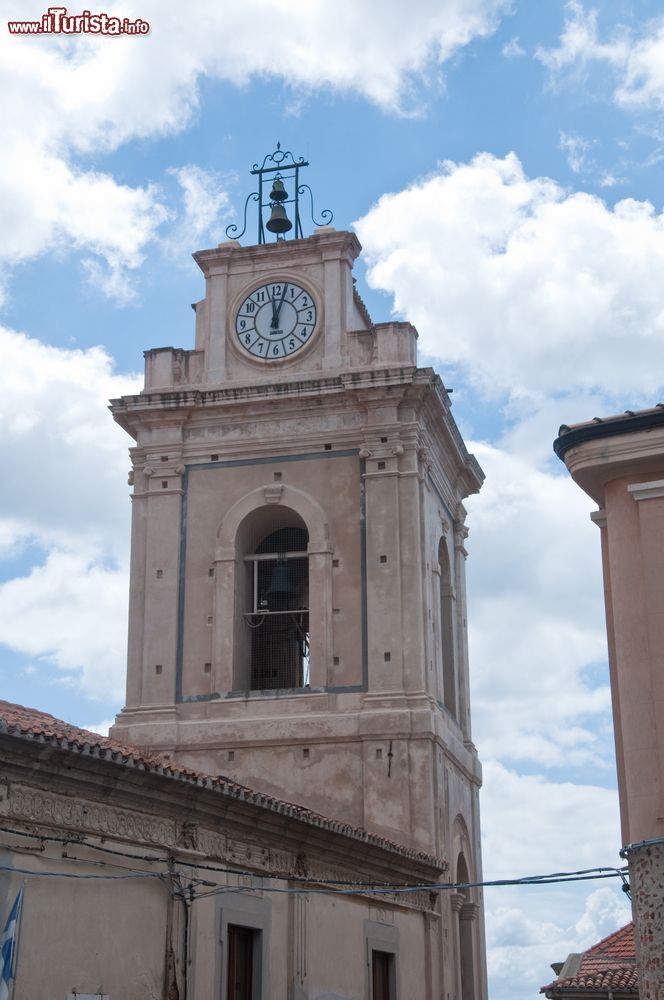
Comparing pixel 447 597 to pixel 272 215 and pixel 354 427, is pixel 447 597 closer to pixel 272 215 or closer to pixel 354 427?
pixel 354 427

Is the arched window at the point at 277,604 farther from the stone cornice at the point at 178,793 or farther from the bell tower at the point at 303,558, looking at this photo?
the stone cornice at the point at 178,793

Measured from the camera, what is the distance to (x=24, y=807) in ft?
42.8

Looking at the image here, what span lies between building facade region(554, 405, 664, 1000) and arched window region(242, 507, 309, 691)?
12294 mm

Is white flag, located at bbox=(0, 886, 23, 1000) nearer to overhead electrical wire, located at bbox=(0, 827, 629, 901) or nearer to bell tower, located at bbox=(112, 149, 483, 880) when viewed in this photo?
overhead electrical wire, located at bbox=(0, 827, 629, 901)

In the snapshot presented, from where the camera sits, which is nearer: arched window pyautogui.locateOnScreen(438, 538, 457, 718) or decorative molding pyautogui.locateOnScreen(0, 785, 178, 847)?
decorative molding pyautogui.locateOnScreen(0, 785, 178, 847)

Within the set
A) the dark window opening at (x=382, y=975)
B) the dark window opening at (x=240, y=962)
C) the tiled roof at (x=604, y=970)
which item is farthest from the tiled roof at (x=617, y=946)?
the dark window opening at (x=240, y=962)

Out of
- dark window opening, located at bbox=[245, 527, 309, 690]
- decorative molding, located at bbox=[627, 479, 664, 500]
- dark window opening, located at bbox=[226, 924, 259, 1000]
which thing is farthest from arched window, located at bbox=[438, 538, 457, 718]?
decorative molding, located at bbox=[627, 479, 664, 500]

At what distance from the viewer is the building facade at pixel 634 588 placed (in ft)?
40.4

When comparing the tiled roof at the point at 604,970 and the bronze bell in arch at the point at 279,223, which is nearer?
the tiled roof at the point at 604,970

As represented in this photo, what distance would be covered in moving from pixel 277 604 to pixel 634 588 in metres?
13.5

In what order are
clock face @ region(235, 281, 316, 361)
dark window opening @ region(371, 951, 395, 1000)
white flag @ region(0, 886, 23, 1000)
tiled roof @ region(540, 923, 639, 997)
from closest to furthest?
white flag @ region(0, 886, 23, 1000) → dark window opening @ region(371, 951, 395, 1000) → tiled roof @ region(540, 923, 639, 997) → clock face @ region(235, 281, 316, 361)

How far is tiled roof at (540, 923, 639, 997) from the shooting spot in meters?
20.4

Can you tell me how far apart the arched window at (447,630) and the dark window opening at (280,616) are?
2.48 m

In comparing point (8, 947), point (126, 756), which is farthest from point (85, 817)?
point (8, 947)
